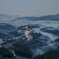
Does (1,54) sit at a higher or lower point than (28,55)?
higher

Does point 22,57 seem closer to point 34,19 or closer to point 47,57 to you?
point 47,57

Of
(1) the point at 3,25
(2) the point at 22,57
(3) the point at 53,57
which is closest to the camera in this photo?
(3) the point at 53,57

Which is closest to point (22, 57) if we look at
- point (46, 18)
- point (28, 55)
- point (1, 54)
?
point (28, 55)

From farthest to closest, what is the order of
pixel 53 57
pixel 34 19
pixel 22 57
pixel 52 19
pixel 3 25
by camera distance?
1. pixel 34 19
2. pixel 52 19
3. pixel 3 25
4. pixel 22 57
5. pixel 53 57

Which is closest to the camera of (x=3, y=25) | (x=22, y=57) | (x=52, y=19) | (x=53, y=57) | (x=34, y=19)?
(x=53, y=57)

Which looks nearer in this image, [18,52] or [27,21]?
[18,52]

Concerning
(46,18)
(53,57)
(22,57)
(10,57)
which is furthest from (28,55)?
(46,18)

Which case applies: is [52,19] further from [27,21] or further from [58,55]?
[58,55]

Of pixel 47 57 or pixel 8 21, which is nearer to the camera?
pixel 47 57

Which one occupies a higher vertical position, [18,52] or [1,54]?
[1,54]
